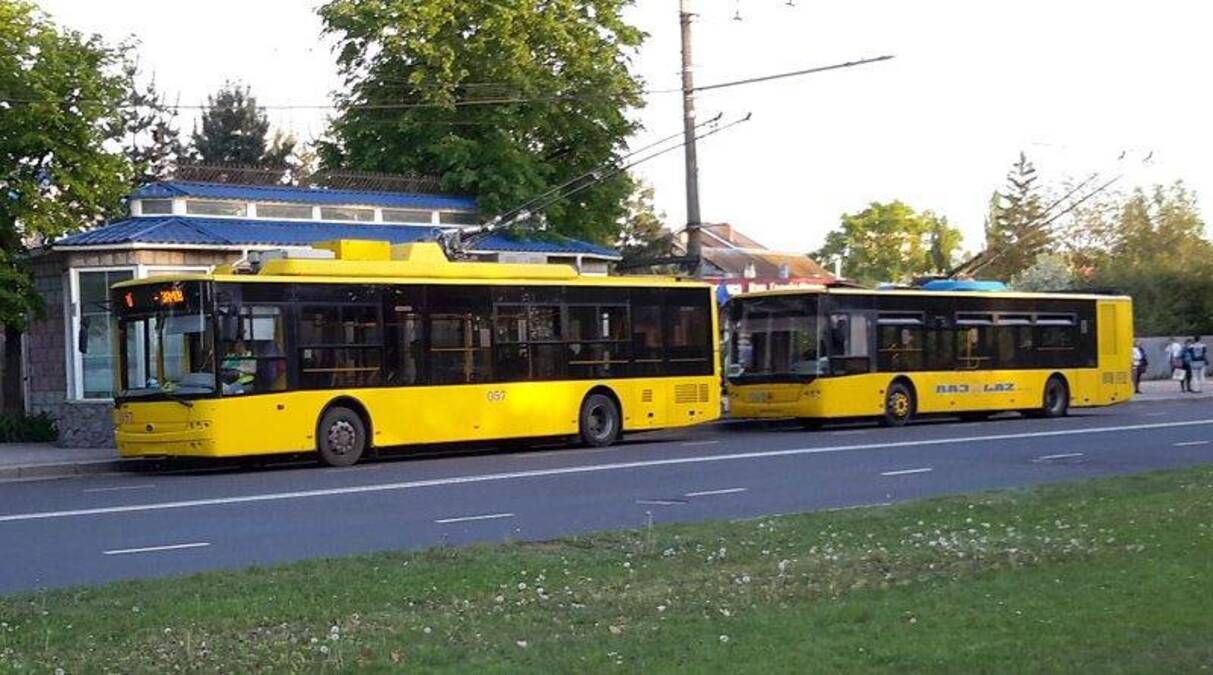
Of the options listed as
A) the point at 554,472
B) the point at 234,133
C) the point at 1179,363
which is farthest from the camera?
the point at 234,133

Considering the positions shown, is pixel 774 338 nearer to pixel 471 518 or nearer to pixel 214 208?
pixel 214 208

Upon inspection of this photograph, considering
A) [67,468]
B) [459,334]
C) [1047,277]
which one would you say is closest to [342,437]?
[459,334]

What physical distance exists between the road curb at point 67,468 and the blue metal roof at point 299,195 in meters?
6.94

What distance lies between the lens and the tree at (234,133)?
62.8 m

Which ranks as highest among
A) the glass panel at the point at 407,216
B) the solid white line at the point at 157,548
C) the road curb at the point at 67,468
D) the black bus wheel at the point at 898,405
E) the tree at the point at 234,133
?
the tree at the point at 234,133

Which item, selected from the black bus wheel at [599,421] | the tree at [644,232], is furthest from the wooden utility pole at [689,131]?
the tree at [644,232]

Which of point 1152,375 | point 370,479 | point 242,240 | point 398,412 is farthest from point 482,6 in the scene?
point 1152,375

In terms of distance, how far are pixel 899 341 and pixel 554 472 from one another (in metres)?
12.9

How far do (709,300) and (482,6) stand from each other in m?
14.2

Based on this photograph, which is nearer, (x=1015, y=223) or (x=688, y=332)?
(x=688, y=332)

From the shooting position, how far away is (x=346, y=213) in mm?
35188

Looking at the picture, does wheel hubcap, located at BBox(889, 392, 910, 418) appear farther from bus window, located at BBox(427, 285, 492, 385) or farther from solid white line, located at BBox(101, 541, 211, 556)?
solid white line, located at BBox(101, 541, 211, 556)

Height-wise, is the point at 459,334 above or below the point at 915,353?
above

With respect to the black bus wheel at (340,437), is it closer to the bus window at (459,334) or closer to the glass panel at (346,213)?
the bus window at (459,334)
